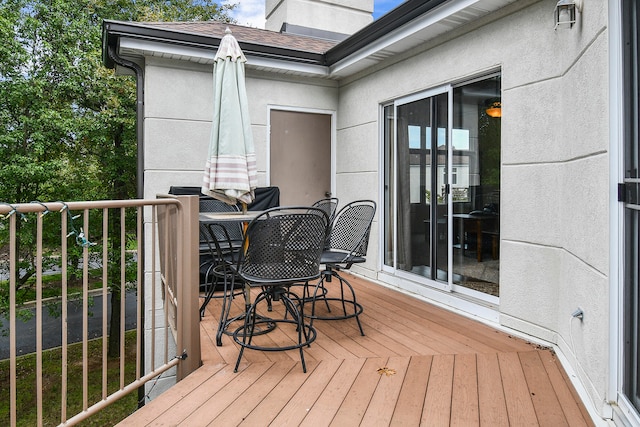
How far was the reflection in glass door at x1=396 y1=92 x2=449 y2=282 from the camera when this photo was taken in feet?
13.6

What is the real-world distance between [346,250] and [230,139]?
4.59 feet

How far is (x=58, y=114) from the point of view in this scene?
841 cm

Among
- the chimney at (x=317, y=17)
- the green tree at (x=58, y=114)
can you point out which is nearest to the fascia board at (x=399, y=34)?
the chimney at (x=317, y=17)

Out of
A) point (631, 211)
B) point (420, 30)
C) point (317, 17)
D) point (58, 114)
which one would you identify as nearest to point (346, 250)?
point (420, 30)

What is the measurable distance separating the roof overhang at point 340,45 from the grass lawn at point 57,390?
687cm

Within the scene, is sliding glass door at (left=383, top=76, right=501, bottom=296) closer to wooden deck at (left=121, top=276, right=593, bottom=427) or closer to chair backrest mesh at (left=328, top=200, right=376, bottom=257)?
wooden deck at (left=121, top=276, right=593, bottom=427)

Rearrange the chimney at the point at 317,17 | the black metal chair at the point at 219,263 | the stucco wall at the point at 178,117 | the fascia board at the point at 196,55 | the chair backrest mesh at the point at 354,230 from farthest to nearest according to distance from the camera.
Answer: the chimney at the point at 317,17
the stucco wall at the point at 178,117
the fascia board at the point at 196,55
the chair backrest mesh at the point at 354,230
the black metal chair at the point at 219,263

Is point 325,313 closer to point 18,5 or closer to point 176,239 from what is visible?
point 176,239

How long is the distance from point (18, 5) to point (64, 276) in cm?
994

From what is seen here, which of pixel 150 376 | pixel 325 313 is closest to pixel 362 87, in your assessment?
pixel 325 313

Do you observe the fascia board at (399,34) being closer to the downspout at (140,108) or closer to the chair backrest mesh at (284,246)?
the chair backrest mesh at (284,246)

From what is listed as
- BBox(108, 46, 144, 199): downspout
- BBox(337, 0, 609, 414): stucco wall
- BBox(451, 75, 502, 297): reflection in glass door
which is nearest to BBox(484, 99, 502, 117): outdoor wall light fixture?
BBox(451, 75, 502, 297): reflection in glass door

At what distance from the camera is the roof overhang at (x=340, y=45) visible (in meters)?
3.69

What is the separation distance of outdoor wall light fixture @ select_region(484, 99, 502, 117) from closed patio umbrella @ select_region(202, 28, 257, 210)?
80.8 inches
